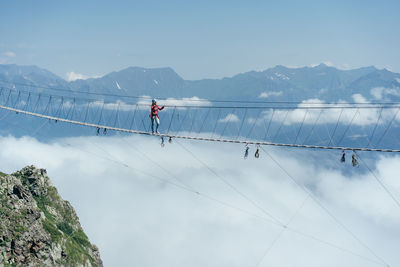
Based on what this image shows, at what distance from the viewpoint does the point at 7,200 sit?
10000cm

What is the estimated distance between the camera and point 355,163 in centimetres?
4703

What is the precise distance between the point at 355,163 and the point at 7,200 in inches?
3786

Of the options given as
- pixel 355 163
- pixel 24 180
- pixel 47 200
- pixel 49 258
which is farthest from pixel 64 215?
pixel 355 163

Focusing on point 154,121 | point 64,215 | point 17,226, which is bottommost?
point 64,215

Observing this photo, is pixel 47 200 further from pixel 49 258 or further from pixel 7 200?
pixel 7 200

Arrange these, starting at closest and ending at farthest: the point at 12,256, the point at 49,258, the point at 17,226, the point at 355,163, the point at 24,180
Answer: the point at 355,163, the point at 12,256, the point at 17,226, the point at 49,258, the point at 24,180

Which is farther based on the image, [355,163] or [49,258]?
[49,258]

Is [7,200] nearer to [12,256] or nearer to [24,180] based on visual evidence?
[12,256]

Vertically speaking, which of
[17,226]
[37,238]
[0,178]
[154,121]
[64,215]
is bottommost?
[64,215]

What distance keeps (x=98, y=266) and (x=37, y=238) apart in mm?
81739

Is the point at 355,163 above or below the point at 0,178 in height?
above

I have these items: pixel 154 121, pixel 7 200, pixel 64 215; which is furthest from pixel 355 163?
pixel 64 215

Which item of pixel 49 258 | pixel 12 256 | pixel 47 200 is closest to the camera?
pixel 12 256

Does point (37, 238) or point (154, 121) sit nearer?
point (154, 121)
